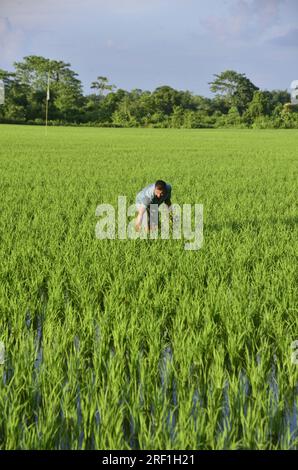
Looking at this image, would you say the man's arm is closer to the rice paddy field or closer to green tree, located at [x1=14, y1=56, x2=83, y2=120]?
the rice paddy field

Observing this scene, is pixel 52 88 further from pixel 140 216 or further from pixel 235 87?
pixel 140 216

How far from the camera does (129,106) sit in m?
58.0

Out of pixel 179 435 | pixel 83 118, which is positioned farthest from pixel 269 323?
pixel 83 118

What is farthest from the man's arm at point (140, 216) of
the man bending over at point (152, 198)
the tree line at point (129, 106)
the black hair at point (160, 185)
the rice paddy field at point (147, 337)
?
the tree line at point (129, 106)

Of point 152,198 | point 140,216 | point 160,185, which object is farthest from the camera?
point 140,216

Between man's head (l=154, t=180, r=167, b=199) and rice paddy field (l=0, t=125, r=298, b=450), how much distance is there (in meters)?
0.51

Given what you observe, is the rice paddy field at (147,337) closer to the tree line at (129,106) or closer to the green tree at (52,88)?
the green tree at (52,88)

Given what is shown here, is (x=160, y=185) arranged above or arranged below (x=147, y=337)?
above

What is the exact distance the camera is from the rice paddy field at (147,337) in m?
2.15

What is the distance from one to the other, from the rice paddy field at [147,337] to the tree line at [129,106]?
48661mm

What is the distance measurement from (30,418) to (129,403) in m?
0.44

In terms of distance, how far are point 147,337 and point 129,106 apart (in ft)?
187

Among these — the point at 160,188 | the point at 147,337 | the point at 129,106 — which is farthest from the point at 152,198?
the point at 129,106

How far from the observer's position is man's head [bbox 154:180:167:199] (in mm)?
4898
